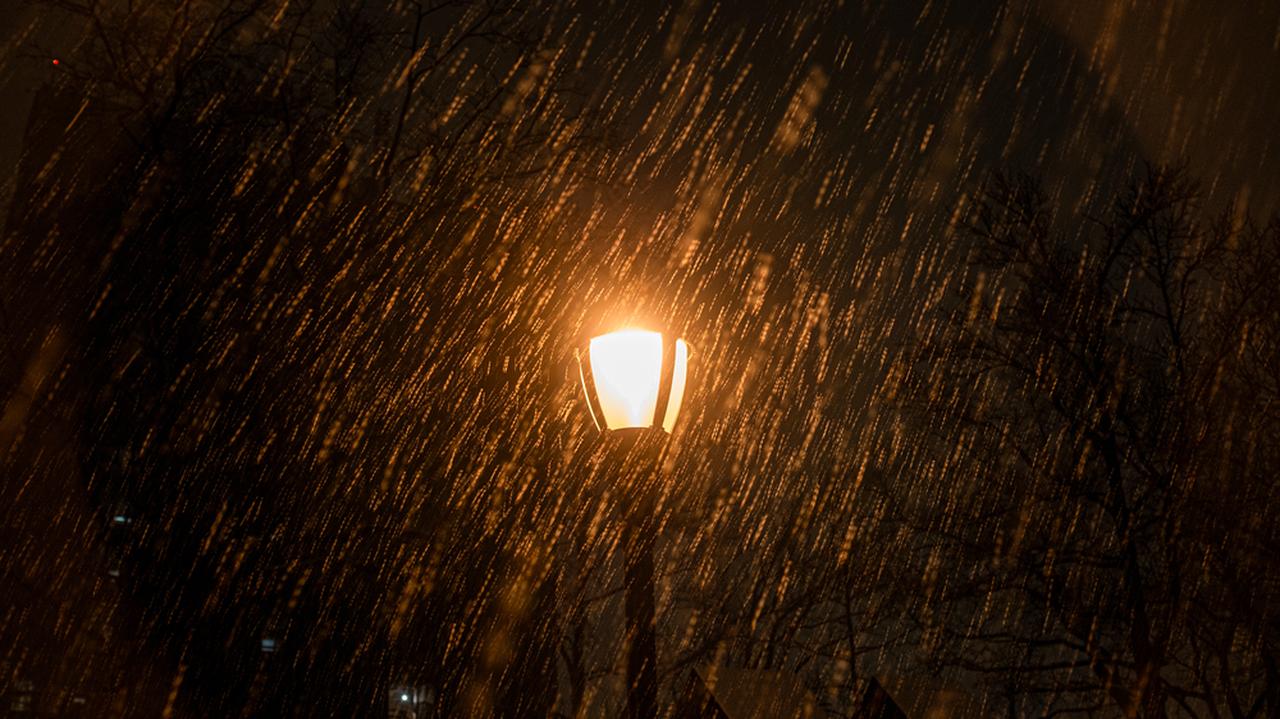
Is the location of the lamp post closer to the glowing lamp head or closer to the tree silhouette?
the glowing lamp head

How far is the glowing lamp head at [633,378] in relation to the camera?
213 inches

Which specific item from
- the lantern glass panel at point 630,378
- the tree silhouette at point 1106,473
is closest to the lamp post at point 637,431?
the lantern glass panel at point 630,378

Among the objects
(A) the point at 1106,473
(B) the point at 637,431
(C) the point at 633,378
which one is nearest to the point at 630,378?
(C) the point at 633,378

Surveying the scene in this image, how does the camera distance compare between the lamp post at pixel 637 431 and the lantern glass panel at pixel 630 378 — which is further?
the lantern glass panel at pixel 630 378

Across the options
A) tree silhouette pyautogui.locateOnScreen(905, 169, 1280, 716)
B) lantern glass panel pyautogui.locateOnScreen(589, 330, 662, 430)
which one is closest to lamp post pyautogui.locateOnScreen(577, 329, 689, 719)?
lantern glass panel pyautogui.locateOnScreen(589, 330, 662, 430)

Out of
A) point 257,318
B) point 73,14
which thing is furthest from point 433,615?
point 73,14

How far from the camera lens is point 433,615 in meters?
11.4

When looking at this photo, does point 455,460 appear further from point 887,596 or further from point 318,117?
point 887,596

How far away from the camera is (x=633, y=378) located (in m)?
5.43

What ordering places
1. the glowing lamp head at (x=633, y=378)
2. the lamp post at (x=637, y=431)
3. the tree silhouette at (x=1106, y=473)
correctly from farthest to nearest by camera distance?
the tree silhouette at (x=1106, y=473), the glowing lamp head at (x=633, y=378), the lamp post at (x=637, y=431)

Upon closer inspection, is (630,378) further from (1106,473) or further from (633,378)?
(1106,473)

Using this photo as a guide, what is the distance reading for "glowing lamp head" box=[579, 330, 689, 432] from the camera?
17.7 ft

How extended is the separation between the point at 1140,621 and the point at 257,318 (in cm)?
867

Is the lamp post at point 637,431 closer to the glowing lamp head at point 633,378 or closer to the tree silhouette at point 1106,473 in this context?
the glowing lamp head at point 633,378
